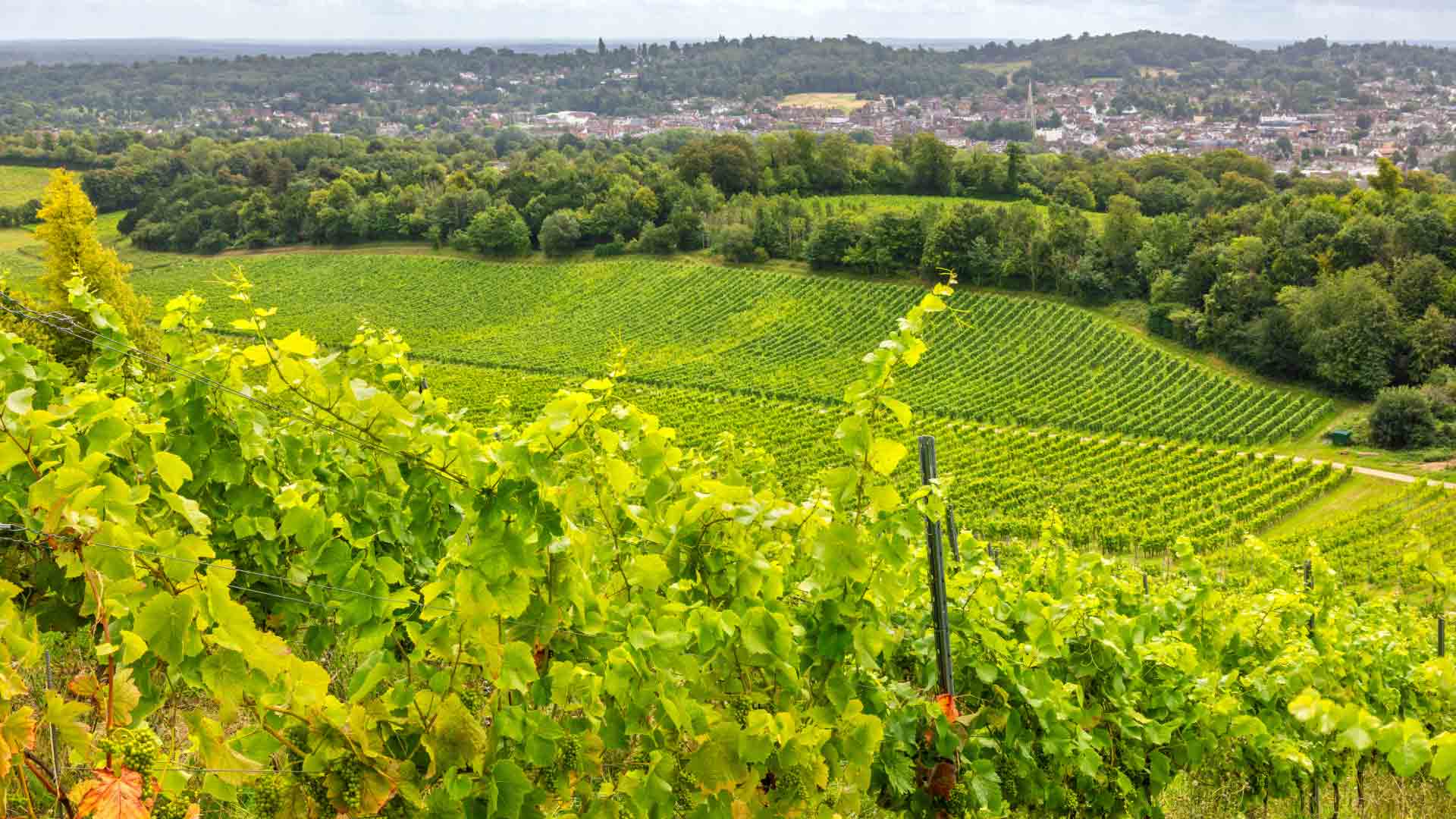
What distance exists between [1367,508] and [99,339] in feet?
107

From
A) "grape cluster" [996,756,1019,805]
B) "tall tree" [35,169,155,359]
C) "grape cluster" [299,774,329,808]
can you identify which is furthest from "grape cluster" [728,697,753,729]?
"tall tree" [35,169,155,359]

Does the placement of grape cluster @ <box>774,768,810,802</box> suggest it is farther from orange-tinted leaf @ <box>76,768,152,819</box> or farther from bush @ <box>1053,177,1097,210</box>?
bush @ <box>1053,177,1097,210</box>

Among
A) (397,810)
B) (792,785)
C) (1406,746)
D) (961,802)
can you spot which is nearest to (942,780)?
(961,802)

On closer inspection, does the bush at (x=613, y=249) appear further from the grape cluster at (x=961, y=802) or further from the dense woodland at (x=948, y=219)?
the grape cluster at (x=961, y=802)

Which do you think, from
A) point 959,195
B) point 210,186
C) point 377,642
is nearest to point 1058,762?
point 377,642

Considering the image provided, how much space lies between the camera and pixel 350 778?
3611 mm

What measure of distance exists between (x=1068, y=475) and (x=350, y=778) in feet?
102

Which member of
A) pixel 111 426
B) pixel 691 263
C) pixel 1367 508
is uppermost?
pixel 111 426

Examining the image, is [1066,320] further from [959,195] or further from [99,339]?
[99,339]

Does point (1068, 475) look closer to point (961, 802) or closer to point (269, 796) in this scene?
point (961, 802)

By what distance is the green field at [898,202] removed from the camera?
68.8 m

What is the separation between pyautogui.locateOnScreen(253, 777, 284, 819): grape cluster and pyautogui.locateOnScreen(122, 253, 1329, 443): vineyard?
29068 mm

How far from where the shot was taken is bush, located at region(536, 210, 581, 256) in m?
66.4

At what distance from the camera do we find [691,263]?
2510 inches
